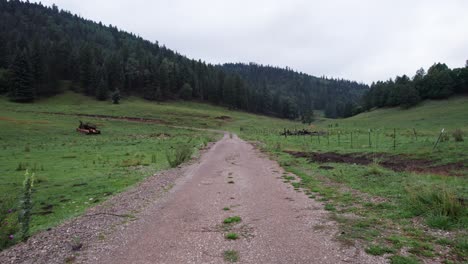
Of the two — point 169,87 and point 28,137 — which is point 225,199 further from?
point 169,87

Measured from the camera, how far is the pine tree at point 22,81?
279ft

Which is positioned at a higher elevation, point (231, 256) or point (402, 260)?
point (402, 260)

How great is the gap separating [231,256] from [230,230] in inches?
68.9

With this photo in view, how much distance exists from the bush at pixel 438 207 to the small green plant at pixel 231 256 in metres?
5.97

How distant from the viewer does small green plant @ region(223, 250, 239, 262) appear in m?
6.60

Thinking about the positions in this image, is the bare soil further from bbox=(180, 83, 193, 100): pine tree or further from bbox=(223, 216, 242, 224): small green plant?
bbox=(180, 83, 193, 100): pine tree

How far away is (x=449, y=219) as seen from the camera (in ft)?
26.8

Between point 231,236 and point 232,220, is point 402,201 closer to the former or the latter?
point 232,220

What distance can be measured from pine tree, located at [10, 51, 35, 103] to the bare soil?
9463cm

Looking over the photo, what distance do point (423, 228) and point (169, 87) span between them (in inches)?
4928

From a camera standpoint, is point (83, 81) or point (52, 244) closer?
point (52, 244)

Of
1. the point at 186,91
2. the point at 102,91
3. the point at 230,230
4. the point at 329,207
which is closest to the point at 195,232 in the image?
the point at 230,230

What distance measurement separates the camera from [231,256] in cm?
677

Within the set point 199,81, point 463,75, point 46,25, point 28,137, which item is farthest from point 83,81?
point 463,75
